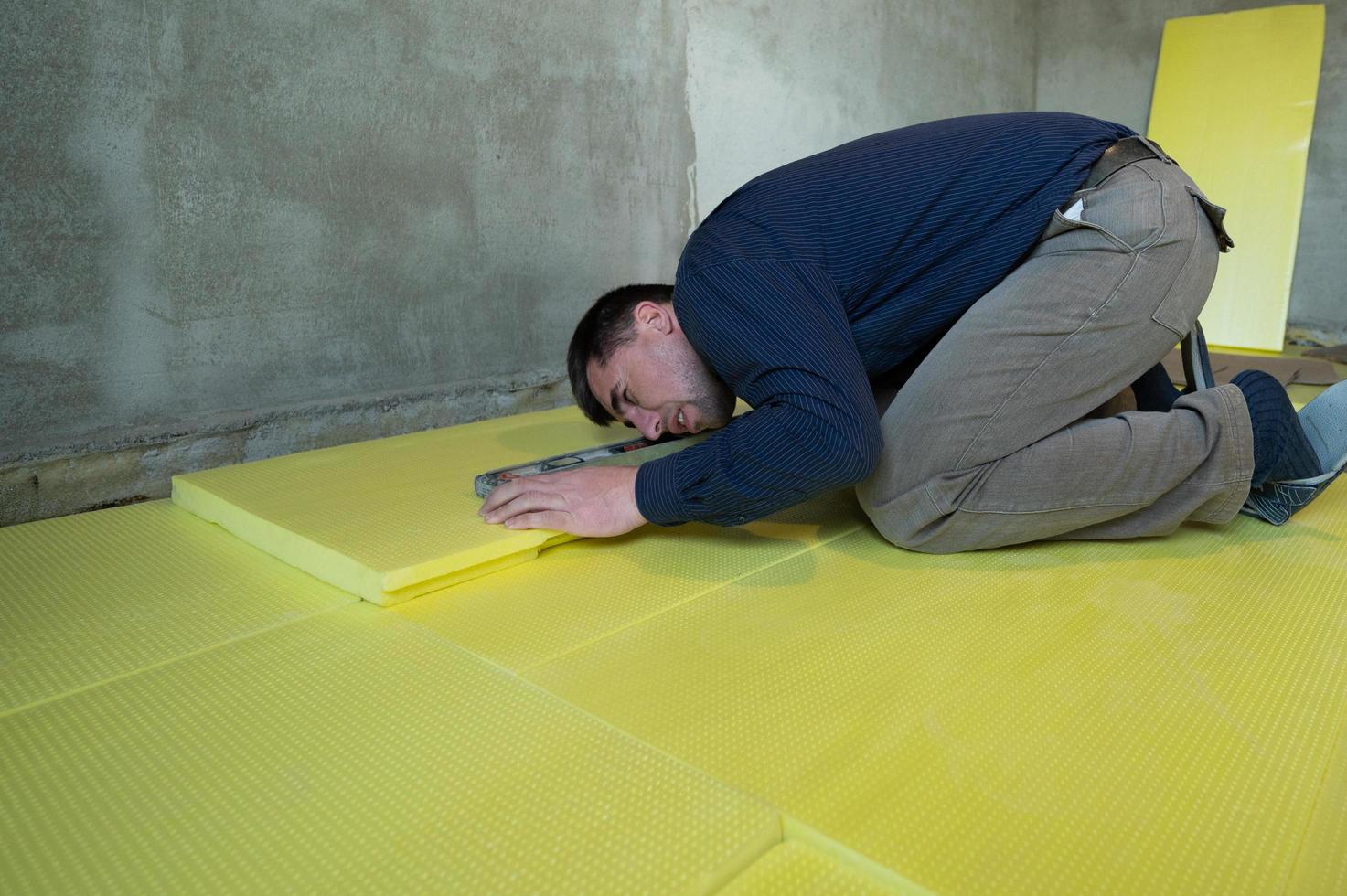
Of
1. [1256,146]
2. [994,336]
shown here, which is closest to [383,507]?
[994,336]

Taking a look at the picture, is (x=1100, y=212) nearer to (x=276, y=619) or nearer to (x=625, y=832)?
(x=625, y=832)

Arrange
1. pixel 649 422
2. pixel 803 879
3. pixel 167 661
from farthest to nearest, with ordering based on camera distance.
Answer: pixel 649 422 < pixel 167 661 < pixel 803 879

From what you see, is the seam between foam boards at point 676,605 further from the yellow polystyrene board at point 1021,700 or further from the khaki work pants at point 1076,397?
the khaki work pants at point 1076,397

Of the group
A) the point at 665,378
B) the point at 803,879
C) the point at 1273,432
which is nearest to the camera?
the point at 803,879

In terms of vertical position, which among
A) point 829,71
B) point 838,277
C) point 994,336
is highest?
point 829,71

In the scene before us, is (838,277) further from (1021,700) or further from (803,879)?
(803,879)

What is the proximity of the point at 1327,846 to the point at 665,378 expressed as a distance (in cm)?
130

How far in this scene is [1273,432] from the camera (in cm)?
170

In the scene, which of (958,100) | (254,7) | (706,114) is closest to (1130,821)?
(254,7)

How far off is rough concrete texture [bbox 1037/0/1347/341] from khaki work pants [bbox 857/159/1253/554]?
13.5ft

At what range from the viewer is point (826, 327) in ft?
4.94

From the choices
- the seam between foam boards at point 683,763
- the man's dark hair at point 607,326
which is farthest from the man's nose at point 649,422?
the seam between foam boards at point 683,763

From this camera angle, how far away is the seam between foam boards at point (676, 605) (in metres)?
1.41

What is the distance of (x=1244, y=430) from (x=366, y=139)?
246cm
